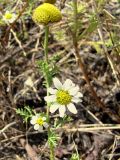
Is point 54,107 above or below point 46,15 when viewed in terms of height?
below

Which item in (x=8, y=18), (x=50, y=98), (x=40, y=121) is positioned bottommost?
(x=40, y=121)

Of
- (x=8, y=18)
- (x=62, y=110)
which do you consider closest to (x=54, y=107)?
(x=62, y=110)

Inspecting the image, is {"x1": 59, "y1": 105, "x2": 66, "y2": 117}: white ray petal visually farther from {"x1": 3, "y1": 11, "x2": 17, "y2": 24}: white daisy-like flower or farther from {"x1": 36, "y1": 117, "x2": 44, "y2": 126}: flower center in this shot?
{"x1": 3, "y1": 11, "x2": 17, "y2": 24}: white daisy-like flower

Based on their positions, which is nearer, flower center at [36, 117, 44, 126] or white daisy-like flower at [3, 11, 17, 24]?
flower center at [36, 117, 44, 126]

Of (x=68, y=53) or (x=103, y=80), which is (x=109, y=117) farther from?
(x=68, y=53)

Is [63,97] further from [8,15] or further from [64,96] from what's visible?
[8,15]

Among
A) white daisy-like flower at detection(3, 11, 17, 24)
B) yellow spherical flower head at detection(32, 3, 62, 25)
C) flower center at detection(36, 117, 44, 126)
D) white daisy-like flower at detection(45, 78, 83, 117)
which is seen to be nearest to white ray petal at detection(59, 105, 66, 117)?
white daisy-like flower at detection(45, 78, 83, 117)

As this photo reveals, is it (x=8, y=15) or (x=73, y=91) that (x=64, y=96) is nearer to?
(x=73, y=91)

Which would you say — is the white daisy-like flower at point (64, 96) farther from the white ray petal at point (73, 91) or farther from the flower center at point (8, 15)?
the flower center at point (8, 15)

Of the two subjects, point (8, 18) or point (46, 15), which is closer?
point (46, 15)

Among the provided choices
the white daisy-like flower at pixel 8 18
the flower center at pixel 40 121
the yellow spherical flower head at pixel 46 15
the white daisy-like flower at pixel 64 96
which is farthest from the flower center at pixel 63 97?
the white daisy-like flower at pixel 8 18
